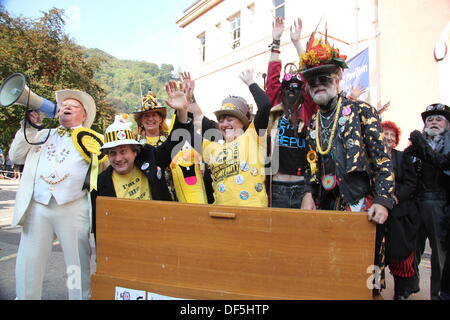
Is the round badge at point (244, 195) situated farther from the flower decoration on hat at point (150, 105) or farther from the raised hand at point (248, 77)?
the flower decoration on hat at point (150, 105)

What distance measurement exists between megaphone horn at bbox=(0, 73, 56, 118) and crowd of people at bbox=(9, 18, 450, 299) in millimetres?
168

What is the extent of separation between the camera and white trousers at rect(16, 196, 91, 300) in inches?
99.0

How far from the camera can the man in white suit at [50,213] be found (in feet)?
8.30

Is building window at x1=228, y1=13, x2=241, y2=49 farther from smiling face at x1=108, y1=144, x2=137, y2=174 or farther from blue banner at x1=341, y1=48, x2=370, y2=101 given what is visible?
smiling face at x1=108, y1=144, x2=137, y2=174

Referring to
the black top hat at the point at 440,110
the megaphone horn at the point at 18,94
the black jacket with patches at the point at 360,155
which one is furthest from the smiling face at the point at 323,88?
the megaphone horn at the point at 18,94

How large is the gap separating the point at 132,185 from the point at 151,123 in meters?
1.11

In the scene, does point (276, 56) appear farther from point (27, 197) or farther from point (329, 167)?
point (27, 197)

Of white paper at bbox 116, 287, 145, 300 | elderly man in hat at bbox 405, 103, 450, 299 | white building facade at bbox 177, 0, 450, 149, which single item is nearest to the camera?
white paper at bbox 116, 287, 145, 300

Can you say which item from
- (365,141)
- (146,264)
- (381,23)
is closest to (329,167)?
(365,141)

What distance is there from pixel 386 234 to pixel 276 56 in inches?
62.0

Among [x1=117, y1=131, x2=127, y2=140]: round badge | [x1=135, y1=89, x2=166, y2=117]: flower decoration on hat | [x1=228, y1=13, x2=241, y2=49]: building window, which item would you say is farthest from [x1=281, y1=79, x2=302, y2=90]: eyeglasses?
[x1=228, y1=13, x2=241, y2=49]: building window

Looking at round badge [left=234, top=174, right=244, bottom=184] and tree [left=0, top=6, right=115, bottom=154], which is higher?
tree [left=0, top=6, right=115, bottom=154]

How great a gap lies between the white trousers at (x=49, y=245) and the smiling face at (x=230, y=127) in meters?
1.34

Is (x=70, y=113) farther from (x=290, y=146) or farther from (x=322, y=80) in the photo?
(x=322, y=80)
